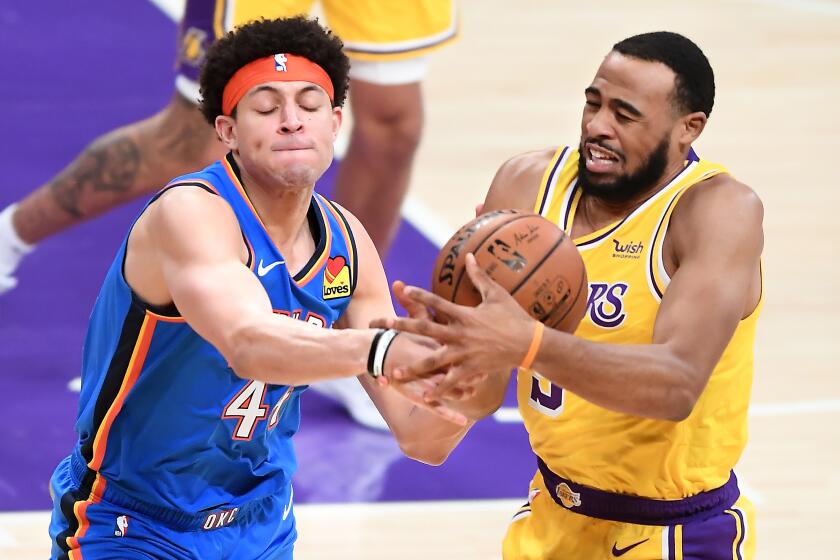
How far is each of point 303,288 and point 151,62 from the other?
6.35 metres

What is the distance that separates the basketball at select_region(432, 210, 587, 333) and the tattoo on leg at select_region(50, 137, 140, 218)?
3.43m

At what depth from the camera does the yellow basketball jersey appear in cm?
436

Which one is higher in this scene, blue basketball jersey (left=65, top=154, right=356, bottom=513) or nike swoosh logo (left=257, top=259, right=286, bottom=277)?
nike swoosh logo (left=257, top=259, right=286, bottom=277)

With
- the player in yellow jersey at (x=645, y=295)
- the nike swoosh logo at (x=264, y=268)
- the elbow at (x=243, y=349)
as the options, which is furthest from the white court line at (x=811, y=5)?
the elbow at (x=243, y=349)

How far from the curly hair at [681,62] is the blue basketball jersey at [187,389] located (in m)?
0.91

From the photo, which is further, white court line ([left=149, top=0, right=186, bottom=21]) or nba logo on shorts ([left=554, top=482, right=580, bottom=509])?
white court line ([left=149, top=0, right=186, bottom=21])

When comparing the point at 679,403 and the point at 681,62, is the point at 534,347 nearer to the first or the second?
the point at 679,403

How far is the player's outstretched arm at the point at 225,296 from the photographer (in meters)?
3.79

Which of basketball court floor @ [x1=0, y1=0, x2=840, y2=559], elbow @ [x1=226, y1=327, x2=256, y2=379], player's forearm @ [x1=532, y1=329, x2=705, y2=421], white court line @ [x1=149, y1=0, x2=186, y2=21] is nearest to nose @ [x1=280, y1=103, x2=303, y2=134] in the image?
elbow @ [x1=226, y1=327, x2=256, y2=379]

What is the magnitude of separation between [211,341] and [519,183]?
1.12 metres

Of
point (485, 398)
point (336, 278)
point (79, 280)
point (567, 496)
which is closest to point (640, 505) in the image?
point (567, 496)

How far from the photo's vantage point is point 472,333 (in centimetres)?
370

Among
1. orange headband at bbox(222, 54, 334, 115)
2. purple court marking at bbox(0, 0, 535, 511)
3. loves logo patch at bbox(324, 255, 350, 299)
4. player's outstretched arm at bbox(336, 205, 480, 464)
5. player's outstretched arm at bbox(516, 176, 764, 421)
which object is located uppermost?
orange headband at bbox(222, 54, 334, 115)

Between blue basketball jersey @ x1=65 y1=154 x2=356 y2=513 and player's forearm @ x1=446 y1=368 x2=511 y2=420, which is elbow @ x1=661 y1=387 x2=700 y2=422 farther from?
blue basketball jersey @ x1=65 y1=154 x2=356 y2=513
